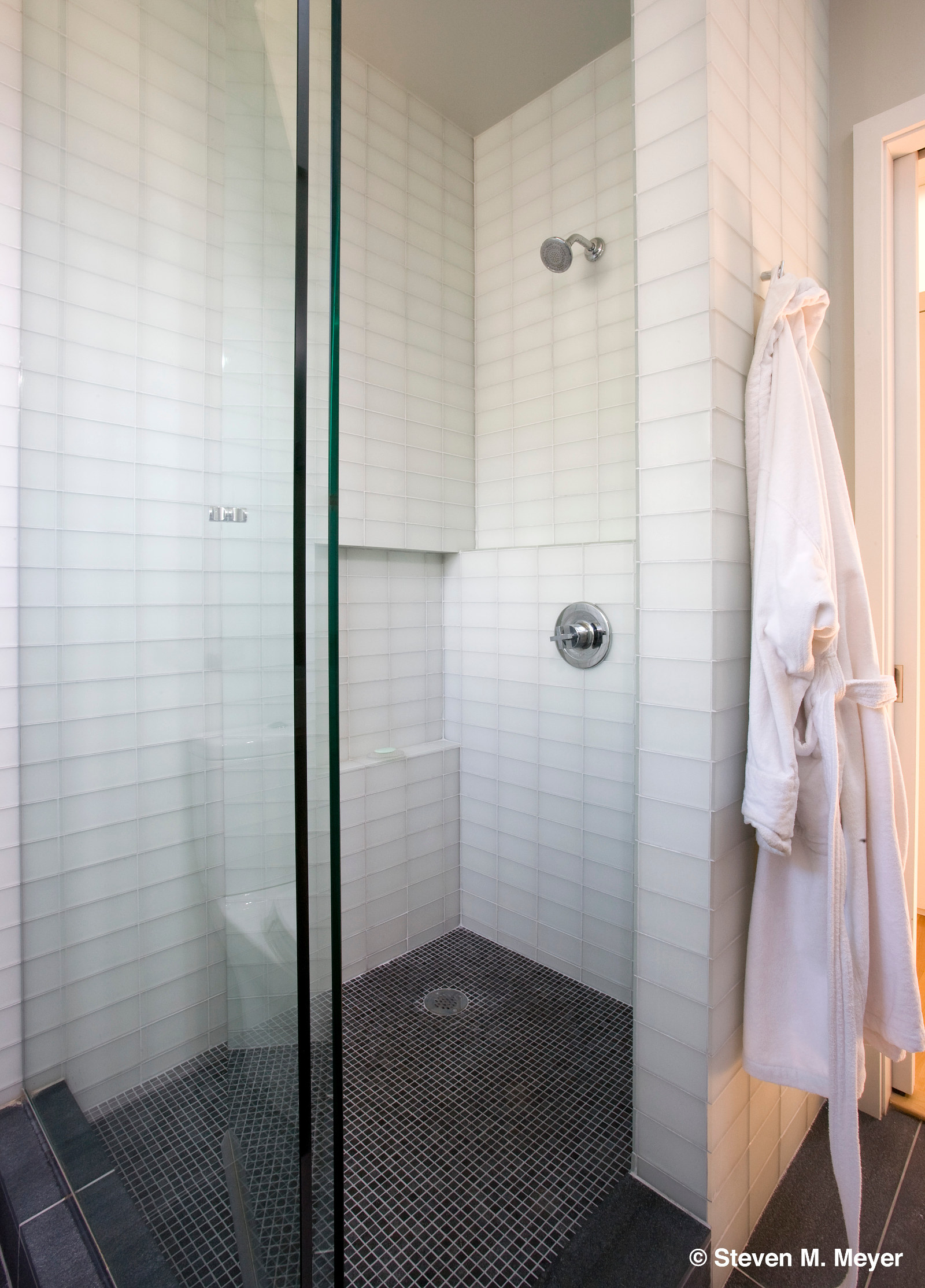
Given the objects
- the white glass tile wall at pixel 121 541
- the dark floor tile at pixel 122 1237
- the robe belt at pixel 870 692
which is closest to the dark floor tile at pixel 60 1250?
the dark floor tile at pixel 122 1237

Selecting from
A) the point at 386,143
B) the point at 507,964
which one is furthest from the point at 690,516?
the point at 386,143

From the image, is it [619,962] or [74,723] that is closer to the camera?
[74,723]

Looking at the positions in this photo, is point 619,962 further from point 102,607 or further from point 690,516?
point 102,607

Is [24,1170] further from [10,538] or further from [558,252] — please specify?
[558,252]

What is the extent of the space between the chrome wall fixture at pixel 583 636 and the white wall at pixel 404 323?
1.57ft

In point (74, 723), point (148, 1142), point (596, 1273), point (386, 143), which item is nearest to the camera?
point (148, 1142)

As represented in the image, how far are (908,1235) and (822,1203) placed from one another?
132 mm

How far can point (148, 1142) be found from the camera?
811mm

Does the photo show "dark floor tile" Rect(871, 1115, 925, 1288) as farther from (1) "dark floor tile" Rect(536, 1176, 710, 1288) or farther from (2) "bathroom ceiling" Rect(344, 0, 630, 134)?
(2) "bathroom ceiling" Rect(344, 0, 630, 134)

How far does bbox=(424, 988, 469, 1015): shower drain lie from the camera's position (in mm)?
1626

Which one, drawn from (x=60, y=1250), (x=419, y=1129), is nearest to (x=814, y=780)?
(x=419, y=1129)

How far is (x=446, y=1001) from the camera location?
167cm

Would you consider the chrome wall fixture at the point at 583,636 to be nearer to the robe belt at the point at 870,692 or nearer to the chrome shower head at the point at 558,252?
the robe belt at the point at 870,692

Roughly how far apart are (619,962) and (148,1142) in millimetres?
1220
